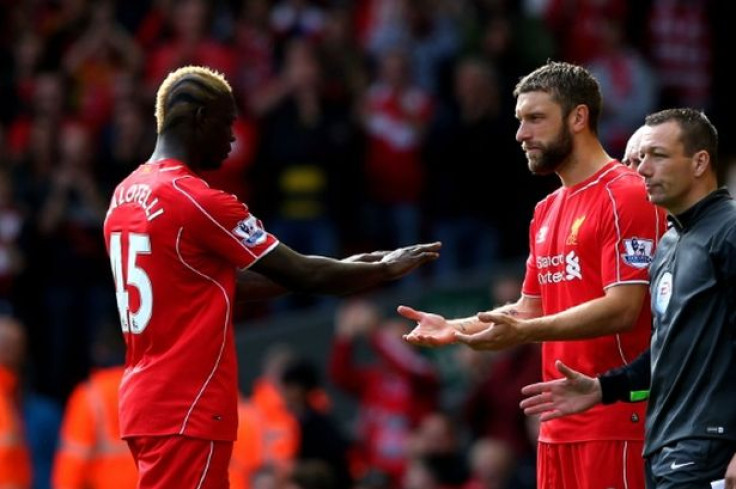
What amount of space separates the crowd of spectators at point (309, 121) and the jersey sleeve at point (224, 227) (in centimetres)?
727

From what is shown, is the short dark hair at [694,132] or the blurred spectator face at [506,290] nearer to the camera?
the short dark hair at [694,132]

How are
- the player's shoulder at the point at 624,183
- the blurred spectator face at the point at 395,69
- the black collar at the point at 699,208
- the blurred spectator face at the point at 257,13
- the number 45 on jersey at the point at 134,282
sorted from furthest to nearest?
the blurred spectator face at the point at 257,13, the blurred spectator face at the point at 395,69, the player's shoulder at the point at 624,183, the number 45 on jersey at the point at 134,282, the black collar at the point at 699,208

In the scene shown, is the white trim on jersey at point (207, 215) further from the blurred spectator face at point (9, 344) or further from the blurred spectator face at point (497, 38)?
the blurred spectator face at point (497, 38)

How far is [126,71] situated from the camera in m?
16.7

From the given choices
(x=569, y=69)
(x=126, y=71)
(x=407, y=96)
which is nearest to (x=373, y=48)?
(x=407, y=96)

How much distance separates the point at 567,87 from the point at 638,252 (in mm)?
819

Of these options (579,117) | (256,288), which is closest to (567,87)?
(579,117)

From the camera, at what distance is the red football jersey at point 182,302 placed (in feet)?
25.8

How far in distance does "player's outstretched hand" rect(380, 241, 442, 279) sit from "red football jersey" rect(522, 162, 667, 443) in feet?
1.89

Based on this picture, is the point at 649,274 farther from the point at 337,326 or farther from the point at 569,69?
the point at 337,326

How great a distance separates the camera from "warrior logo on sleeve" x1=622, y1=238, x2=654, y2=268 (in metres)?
8.05

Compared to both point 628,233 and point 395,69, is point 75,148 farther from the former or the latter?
point 628,233

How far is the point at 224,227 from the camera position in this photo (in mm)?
7906

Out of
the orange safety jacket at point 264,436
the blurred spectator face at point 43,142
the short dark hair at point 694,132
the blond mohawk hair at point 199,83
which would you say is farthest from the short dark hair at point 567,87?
the blurred spectator face at point 43,142
